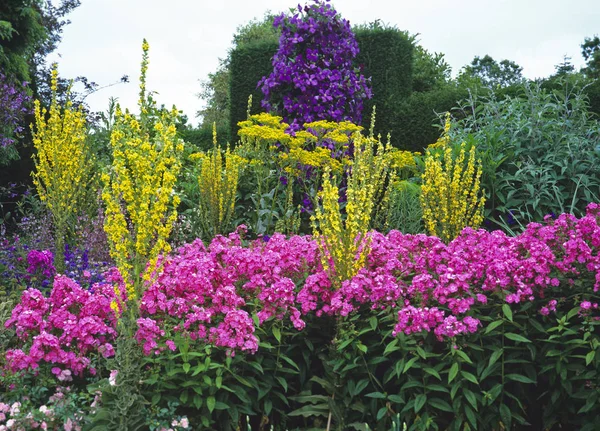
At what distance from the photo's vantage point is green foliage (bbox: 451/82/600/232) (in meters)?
6.77

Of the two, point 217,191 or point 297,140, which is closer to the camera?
point 217,191

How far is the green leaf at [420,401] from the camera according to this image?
317 centimetres

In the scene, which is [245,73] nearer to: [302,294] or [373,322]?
[302,294]

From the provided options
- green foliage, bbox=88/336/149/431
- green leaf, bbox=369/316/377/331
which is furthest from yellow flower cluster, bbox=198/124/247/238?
green foliage, bbox=88/336/149/431

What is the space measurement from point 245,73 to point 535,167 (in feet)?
26.1

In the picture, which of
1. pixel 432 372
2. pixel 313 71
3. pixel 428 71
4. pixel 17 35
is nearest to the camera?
pixel 432 372

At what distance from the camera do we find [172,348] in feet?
10.6

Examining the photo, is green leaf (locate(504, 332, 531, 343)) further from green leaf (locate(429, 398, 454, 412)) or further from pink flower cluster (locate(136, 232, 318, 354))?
pink flower cluster (locate(136, 232, 318, 354))

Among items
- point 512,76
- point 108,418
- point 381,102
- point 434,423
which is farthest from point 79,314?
point 512,76

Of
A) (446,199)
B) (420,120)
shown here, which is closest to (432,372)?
(446,199)

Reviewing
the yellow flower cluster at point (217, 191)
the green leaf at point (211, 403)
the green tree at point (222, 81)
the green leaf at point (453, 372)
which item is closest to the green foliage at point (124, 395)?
the green leaf at point (211, 403)

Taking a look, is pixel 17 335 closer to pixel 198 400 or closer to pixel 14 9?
pixel 198 400

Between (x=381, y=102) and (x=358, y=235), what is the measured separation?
8.50m

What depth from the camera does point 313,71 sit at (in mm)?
8711
